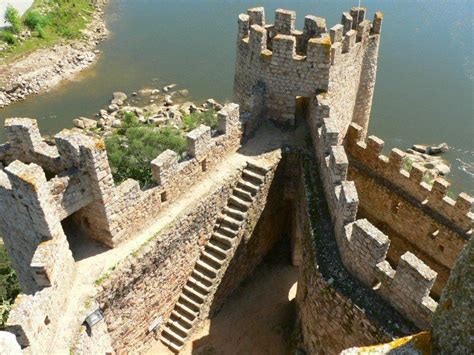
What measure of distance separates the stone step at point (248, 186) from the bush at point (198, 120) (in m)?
9.46

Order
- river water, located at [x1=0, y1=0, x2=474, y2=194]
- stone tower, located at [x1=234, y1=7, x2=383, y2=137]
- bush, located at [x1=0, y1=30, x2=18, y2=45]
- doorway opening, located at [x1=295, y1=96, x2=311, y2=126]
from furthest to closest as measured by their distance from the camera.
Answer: bush, located at [x1=0, y1=30, x2=18, y2=45], river water, located at [x1=0, y1=0, x2=474, y2=194], doorway opening, located at [x1=295, y1=96, x2=311, y2=126], stone tower, located at [x1=234, y1=7, x2=383, y2=137]

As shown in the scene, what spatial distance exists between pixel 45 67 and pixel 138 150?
1575cm

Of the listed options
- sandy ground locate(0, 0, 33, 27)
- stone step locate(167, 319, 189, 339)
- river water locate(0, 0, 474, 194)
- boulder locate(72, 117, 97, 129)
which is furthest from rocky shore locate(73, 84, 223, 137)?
sandy ground locate(0, 0, 33, 27)

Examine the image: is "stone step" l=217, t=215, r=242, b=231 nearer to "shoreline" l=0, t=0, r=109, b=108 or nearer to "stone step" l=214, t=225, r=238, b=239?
"stone step" l=214, t=225, r=238, b=239

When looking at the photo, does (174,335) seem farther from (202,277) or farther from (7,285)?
(7,285)

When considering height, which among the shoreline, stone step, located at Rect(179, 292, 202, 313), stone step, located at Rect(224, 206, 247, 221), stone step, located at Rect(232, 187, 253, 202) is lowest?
the shoreline

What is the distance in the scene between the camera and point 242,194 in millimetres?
11320

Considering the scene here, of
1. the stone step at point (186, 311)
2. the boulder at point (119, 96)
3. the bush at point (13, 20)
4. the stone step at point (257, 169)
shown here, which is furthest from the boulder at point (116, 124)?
→ the stone step at point (186, 311)

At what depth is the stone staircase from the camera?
36.5ft

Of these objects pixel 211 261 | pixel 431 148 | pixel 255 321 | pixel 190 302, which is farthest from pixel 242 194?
pixel 431 148

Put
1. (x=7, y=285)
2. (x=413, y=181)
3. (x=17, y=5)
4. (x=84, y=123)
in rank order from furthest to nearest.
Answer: (x=17, y=5), (x=84, y=123), (x=7, y=285), (x=413, y=181)

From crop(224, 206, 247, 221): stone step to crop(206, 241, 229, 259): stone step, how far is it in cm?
78

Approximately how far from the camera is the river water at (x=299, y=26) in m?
25.3

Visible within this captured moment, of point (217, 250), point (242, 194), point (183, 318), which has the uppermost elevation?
point (242, 194)
